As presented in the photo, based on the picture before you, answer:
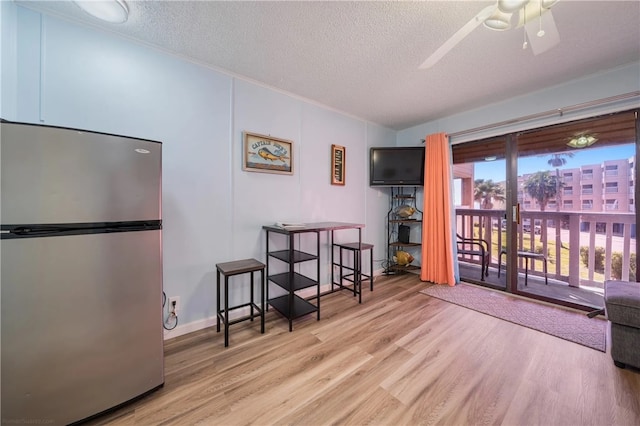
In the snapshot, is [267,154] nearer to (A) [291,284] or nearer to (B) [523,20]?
(A) [291,284]

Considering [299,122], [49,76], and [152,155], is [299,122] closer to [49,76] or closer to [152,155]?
[152,155]

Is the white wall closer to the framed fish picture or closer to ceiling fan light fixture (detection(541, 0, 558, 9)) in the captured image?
the framed fish picture

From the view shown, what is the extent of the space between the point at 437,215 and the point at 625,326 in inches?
74.3

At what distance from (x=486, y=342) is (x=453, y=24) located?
2452mm

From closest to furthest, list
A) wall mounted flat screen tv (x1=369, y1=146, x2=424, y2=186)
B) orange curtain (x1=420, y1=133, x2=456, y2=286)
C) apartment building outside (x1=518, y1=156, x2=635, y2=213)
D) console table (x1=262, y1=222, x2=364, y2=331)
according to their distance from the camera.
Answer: console table (x1=262, y1=222, x2=364, y2=331) < apartment building outside (x1=518, y1=156, x2=635, y2=213) < orange curtain (x1=420, y1=133, x2=456, y2=286) < wall mounted flat screen tv (x1=369, y1=146, x2=424, y2=186)

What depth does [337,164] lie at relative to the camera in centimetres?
303

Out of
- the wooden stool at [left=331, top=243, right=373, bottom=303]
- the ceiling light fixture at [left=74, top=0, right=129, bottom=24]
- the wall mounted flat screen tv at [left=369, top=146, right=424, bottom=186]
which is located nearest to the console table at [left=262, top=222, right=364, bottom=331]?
the wooden stool at [left=331, top=243, right=373, bottom=303]

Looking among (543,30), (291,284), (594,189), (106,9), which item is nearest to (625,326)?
(594,189)

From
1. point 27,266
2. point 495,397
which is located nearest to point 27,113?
point 27,266

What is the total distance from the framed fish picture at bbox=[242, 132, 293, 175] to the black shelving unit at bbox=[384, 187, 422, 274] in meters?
2.00

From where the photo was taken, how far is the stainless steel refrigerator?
96 cm

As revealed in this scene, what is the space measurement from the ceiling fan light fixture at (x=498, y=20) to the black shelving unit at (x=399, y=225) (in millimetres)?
2498

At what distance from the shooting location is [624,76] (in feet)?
6.73

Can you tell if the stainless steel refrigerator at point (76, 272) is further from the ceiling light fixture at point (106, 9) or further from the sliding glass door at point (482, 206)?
the sliding glass door at point (482, 206)
